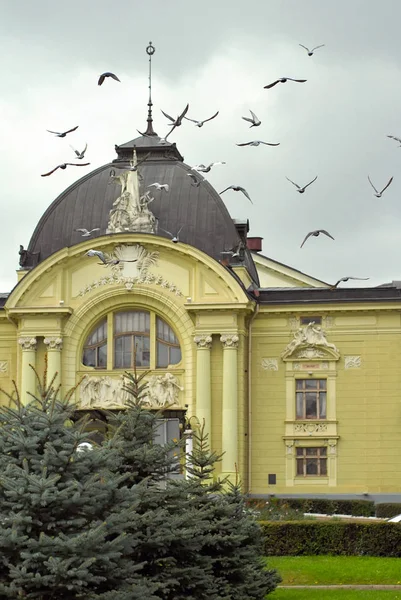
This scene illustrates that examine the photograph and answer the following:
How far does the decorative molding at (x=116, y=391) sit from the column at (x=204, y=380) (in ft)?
3.40

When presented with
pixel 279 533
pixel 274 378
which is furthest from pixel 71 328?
pixel 279 533

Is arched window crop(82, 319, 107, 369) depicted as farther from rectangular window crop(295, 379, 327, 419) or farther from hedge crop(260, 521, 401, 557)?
hedge crop(260, 521, 401, 557)

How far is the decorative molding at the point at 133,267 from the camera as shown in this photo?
153ft

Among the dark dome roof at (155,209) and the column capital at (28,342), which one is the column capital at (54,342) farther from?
the dark dome roof at (155,209)

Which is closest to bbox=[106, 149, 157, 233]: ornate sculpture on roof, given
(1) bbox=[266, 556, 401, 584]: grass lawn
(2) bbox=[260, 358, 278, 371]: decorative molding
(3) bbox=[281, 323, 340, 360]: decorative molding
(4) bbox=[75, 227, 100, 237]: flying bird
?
(4) bbox=[75, 227, 100, 237]: flying bird

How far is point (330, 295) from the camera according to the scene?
46.9 metres

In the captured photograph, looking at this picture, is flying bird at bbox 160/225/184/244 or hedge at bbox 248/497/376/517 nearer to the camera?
hedge at bbox 248/497/376/517

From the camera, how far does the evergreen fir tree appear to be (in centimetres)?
1495

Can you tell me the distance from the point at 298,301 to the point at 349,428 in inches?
203

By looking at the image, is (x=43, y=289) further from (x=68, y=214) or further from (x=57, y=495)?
(x=57, y=495)

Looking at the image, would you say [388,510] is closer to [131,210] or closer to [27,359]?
[27,359]

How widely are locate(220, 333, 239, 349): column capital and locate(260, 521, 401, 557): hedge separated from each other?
16754mm

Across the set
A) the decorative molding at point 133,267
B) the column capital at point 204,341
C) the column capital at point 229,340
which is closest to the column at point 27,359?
the decorative molding at point 133,267

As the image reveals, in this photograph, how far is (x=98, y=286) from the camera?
46875 millimetres
